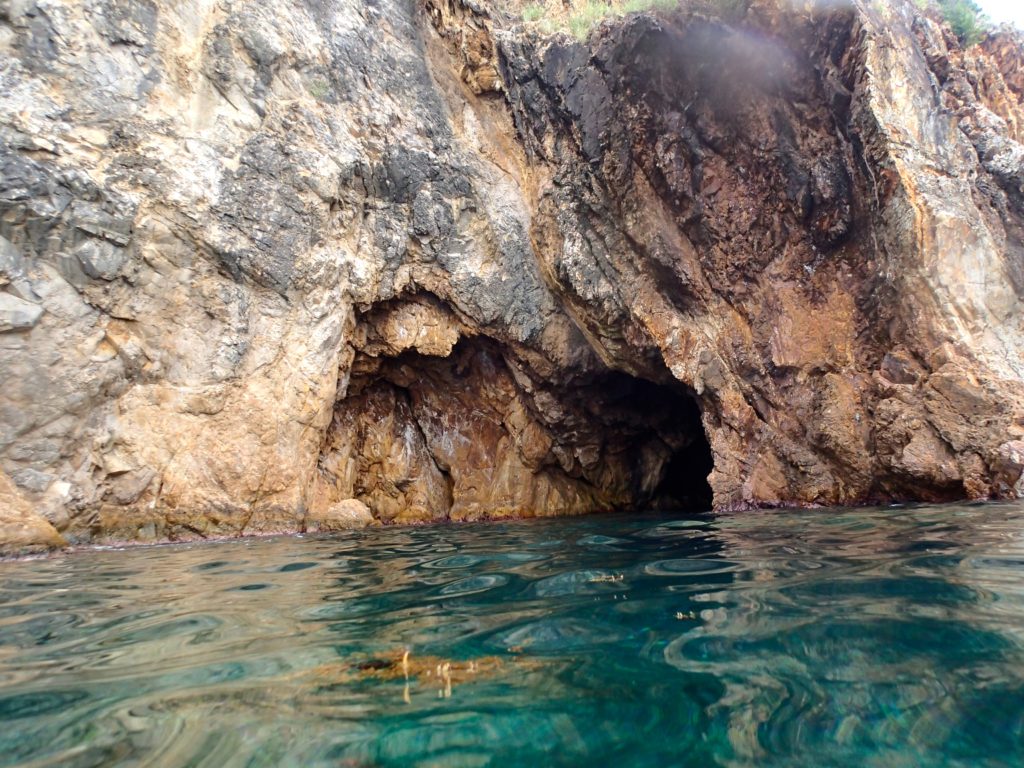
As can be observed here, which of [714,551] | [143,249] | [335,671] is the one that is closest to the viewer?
[335,671]

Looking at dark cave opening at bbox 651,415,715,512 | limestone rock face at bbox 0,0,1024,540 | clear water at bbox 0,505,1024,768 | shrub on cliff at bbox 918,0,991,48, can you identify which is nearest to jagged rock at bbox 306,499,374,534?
limestone rock face at bbox 0,0,1024,540

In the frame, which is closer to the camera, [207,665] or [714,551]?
[207,665]

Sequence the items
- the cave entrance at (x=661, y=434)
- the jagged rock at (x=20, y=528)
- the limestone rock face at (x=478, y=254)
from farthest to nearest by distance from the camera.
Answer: the cave entrance at (x=661, y=434), the limestone rock face at (x=478, y=254), the jagged rock at (x=20, y=528)

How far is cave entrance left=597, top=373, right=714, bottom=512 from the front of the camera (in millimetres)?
13141

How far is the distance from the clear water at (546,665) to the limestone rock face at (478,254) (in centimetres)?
470

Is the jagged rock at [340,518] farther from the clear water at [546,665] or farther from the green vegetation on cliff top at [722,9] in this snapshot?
the green vegetation on cliff top at [722,9]

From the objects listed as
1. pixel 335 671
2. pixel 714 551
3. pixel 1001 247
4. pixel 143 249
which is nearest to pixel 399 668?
pixel 335 671

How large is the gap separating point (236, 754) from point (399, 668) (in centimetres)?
70

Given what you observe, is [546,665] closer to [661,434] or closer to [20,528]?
[20,528]

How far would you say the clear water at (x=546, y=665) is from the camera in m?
1.74

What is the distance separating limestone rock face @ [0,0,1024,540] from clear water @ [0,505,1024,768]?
470 centimetres

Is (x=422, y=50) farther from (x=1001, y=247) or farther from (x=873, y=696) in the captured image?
(x=873, y=696)

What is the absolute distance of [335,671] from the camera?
2338mm

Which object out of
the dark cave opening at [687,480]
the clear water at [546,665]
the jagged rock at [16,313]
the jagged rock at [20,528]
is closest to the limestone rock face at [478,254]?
the jagged rock at [16,313]
